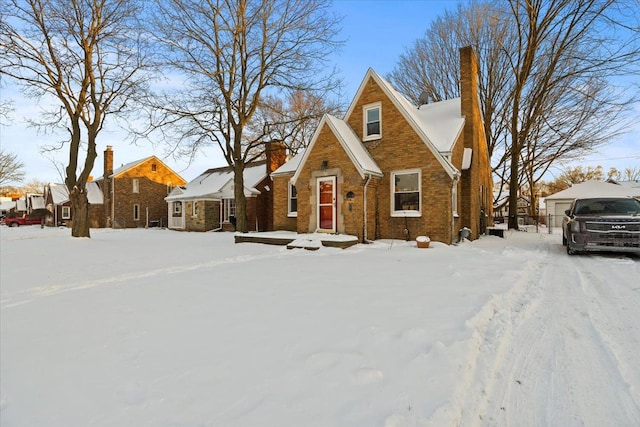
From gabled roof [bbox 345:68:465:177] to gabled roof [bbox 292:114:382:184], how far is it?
1.47m

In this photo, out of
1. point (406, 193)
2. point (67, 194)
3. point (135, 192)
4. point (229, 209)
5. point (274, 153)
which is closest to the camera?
point (406, 193)

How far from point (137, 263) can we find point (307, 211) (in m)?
6.60

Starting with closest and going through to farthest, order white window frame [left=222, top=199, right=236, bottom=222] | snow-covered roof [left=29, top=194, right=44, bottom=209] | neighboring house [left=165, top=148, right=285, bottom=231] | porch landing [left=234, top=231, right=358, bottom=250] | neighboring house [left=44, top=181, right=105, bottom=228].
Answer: porch landing [left=234, top=231, right=358, bottom=250], neighboring house [left=165, top=148, right=285, bottom=231], white window frame [left=222, top=199, right=236, bottom=222], neighboring house [left=44, top=181, right=105, bottom=228], snow-covered roof [left=29, top=194, right=44, bottom=209]

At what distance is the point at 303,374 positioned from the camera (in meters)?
2.57

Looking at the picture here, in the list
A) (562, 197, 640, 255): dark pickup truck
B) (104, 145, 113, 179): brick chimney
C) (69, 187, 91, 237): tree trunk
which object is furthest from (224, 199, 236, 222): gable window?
(562, 197, 640, 255): dark pickup truck

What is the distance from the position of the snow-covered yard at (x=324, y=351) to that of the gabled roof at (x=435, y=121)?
6.41 meters

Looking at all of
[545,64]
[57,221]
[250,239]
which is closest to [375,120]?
[250,239]

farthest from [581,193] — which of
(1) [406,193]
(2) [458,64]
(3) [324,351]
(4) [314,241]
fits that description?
(3) [324,351]

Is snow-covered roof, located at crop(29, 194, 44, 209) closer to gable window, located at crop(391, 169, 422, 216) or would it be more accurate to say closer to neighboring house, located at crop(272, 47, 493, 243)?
neighboring house, located at crop(272, 47, 493, 243)

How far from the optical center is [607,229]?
872 centimetres

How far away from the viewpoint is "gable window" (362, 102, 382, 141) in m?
13.2

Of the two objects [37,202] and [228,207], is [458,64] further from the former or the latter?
[37,202]

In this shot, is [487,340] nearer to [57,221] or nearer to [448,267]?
[448,267]

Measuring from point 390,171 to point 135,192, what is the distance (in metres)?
29.8
